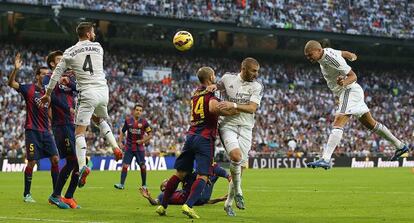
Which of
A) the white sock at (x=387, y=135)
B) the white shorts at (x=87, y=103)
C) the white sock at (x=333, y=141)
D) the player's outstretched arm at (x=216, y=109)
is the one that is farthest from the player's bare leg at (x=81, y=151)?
the white sock at (x=387, y=135)

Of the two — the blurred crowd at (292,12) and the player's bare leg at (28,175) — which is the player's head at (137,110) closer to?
the player's bare leg at (28,175)

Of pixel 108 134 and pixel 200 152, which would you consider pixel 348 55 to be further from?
pixel 108 134

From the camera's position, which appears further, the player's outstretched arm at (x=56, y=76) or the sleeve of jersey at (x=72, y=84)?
the sleeve of jersey at (x=72, y=84)

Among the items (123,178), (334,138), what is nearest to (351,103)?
(334,138)

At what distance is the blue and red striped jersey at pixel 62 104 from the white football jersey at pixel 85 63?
1.28m

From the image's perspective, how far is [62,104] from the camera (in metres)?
15.2

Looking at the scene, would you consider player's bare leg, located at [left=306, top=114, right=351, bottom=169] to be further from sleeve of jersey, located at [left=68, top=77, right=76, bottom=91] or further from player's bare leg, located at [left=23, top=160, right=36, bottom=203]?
player's bare leg, located at [left=23, top=160, right=36, bottom=203]

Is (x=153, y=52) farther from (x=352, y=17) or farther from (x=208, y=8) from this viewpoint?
(x=352, y=17)

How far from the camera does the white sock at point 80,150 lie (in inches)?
536

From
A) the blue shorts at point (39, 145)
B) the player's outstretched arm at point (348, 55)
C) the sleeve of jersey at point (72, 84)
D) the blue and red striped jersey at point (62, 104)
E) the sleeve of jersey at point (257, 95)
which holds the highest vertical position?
the player's outstretched arm at point (348, 55)

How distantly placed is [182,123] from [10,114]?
1043 centimetres

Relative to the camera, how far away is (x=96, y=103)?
1386cm

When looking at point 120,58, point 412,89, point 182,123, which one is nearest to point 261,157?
point 182,123

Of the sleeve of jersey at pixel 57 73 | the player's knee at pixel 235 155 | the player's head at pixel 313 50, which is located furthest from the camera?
the player's head at pixel 313 50
